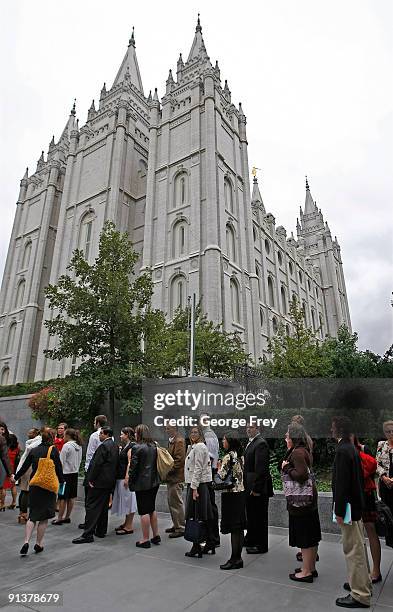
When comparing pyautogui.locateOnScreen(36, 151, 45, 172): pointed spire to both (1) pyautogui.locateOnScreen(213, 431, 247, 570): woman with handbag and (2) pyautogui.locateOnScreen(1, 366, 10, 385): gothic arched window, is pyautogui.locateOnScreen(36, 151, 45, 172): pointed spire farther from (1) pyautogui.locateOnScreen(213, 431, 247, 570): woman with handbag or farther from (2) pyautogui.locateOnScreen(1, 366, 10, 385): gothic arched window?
(1) pyautogui.locateOnScreen(213, 431, 247, 570): woman with handbag

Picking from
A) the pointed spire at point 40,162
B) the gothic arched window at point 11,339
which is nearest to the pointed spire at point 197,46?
the pointed spire at point 40,162

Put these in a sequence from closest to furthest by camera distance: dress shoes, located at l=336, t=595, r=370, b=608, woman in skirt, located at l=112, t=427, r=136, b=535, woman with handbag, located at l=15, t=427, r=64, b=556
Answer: dress shoes, located at l=336, t=595, r=370, b=608 < woman with handbag, located at l=15, t=427, r=64, b=556 < woman in skirt, located at l=112, t=427, r=136, b=535

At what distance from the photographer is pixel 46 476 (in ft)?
19.6

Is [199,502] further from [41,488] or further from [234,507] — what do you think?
[41,488]

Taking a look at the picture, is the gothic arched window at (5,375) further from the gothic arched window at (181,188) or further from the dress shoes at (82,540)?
the dress shoes at (82,540)

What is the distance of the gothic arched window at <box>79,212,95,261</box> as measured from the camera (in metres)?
37.7

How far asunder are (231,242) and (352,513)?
3033 centimetres

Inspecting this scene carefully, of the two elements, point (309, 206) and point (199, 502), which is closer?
point (199, 502)

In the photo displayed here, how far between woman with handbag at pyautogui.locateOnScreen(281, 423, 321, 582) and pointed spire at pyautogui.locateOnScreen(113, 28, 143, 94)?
2108 inches

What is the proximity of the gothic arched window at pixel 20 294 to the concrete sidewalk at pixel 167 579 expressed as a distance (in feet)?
127

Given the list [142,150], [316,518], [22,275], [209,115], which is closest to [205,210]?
[209,115]

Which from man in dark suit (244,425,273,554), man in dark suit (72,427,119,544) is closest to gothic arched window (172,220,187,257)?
man in dark suit (72,427,119,544)

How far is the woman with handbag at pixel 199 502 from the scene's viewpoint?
5488 mm

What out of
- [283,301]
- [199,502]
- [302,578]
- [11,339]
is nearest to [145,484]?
[199,502]
